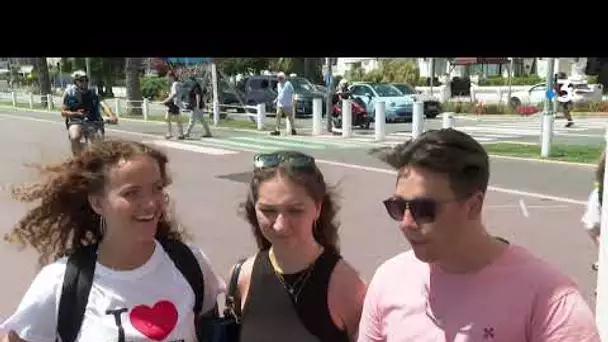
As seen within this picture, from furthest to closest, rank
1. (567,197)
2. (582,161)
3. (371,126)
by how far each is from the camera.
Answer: (371,126) → (582,161) → (567,197)

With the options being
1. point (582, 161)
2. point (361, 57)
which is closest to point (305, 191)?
point (361, 57)

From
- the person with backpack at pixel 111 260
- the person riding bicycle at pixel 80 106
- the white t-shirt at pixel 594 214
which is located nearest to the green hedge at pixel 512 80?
the person riding bicycle at pixel 80 106

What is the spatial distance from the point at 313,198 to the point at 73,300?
0.67 metres

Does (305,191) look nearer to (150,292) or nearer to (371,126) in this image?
(150,292)

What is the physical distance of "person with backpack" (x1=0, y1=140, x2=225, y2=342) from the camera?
197 cm

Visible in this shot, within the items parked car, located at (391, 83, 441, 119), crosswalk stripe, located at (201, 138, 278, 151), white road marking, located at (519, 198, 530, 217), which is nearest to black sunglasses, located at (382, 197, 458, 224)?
white road marking, located at (519, 198, 530, 217)

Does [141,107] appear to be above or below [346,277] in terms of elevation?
below

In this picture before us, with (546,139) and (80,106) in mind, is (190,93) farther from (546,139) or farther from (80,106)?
(546,139)

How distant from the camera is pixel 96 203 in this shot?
2143 millimetres

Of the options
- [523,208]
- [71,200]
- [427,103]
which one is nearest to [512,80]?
[427,103]

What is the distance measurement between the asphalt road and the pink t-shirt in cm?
114

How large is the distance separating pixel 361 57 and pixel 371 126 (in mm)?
18108

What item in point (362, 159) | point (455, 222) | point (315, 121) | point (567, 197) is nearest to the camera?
point (455, 222)

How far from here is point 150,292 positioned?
6.58 ft
